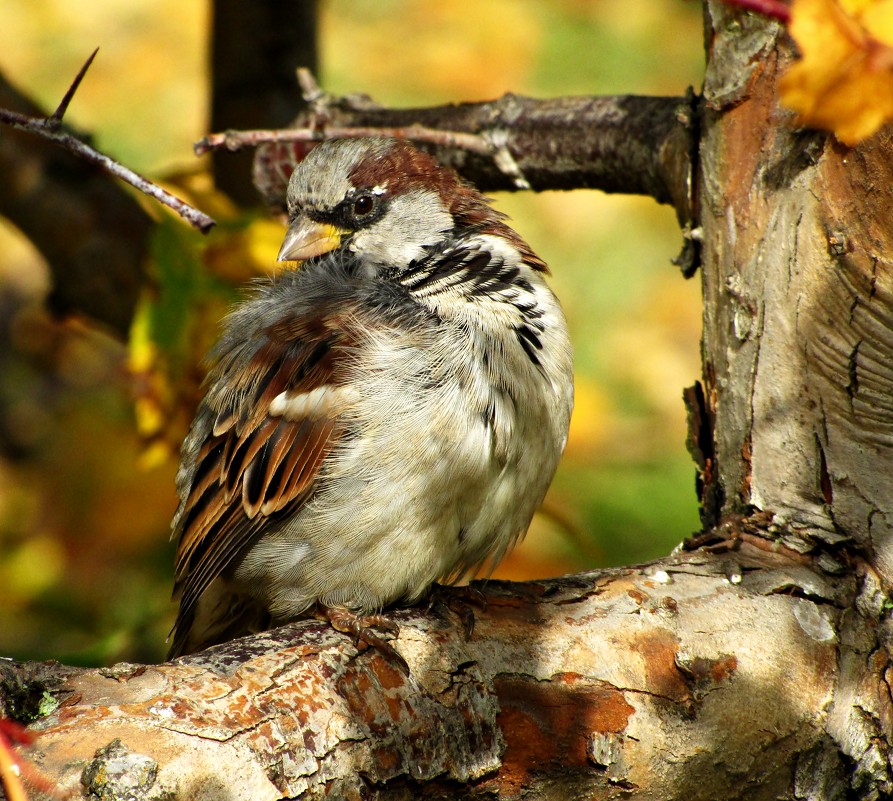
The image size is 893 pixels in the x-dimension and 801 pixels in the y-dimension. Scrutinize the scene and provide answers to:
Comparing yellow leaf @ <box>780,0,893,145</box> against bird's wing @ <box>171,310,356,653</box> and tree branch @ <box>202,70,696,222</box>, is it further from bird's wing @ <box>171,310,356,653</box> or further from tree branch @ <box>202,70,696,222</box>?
tree branch @ <box>202,70,696,222</box>

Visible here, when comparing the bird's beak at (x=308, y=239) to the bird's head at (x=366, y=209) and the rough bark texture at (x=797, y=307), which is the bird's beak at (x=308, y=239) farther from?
the rough bark texture at (x=797, y=307)

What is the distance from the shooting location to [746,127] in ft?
7.45

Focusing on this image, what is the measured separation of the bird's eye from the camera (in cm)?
276

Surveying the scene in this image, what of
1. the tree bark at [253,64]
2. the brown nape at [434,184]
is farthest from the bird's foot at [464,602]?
the tree bark at [253,64]

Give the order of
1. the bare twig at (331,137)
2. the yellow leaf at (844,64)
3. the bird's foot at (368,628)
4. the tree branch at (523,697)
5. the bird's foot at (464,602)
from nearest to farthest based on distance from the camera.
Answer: the yellow leaf at (844,64) → the tree branch at (523,697) → the bird's foot at (368,628) → the bird's foot at (464,602) → the bare twig at (331,137)

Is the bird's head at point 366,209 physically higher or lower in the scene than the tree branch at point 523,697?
higher

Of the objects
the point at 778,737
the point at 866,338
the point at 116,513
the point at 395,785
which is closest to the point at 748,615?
the point at 778,737

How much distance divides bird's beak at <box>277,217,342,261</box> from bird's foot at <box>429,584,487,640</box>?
93 centimetres

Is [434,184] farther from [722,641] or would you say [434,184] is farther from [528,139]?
[722,641]

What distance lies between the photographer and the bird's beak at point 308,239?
107 inches

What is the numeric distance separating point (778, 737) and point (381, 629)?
0.77m

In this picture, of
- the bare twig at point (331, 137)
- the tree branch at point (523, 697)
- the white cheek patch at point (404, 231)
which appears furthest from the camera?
the white cheek patch at point (404, 231)

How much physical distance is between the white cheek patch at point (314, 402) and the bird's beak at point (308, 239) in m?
0.43

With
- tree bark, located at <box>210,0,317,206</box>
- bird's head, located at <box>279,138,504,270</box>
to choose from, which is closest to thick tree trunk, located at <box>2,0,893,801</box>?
bird's head, located at <box>279,138,504,270</box>
